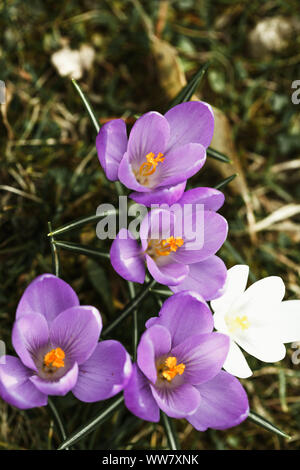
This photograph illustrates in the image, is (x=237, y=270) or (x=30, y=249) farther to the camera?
(x=30, y=249)

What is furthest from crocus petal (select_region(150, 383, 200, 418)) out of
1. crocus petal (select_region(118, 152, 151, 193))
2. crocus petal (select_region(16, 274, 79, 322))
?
crocus petal (select_region(118, 152, 151, 193))

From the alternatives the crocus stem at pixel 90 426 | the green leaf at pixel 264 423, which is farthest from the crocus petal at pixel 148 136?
the green leaf at pixel 264 423

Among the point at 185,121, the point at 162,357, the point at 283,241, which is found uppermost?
the point at 185,121

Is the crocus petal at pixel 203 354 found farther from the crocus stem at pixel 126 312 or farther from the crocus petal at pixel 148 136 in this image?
the crocus petal at pixel 148 136

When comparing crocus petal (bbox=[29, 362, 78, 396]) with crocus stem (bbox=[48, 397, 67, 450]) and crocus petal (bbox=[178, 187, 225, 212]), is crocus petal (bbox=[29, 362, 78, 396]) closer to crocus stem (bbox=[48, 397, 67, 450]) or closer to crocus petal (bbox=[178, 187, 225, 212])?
crocus stem (bbox=[48, 397, 67, 450])
